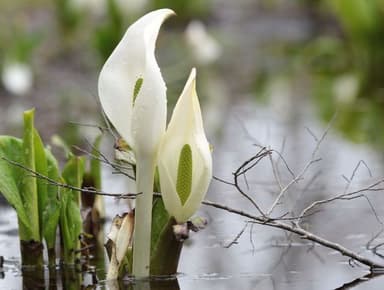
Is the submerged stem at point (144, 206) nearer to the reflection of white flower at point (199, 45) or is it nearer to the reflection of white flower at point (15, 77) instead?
the reflection of white flower at point (15, 77)

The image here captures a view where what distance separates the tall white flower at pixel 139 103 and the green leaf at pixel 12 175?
0.44 meters

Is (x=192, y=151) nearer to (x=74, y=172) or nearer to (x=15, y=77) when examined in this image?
(x=74, y=172)

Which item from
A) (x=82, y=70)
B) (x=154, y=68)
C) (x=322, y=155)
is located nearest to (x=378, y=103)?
(x=322, y=155)

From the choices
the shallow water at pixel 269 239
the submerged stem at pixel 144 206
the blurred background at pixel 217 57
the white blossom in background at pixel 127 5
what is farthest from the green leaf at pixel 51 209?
the white blossom in background at pixel 127 5

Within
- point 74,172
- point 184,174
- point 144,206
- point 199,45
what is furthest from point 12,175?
point 199,45

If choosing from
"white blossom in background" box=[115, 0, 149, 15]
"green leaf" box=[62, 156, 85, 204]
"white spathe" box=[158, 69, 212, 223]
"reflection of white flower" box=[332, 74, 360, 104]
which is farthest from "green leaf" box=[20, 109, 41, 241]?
"white blossom in background" box=[115, 0, 149, 15]

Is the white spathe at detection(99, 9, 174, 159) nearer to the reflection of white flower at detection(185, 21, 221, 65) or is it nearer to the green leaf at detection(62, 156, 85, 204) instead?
the green leaf at detection(62, 156, 85, 204)

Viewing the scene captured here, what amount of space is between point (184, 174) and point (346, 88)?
582 centimetres

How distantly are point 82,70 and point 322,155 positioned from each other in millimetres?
4394

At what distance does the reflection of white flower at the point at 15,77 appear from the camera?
789cm

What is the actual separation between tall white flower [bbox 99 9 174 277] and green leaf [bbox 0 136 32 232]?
44 cm

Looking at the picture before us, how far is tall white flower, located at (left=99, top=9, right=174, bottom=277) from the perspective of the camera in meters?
2.72

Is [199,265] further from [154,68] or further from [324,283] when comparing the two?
[154,68]

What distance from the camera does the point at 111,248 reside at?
2.88 meters
